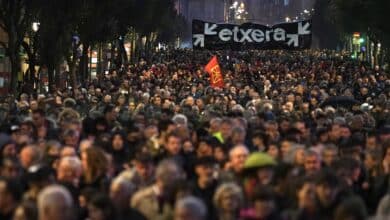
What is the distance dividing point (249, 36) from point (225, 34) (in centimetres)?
106

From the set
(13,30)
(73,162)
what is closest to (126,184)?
(73,162)

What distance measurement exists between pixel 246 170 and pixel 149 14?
2309 inches

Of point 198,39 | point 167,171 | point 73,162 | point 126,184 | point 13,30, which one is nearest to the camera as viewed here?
point 126,184

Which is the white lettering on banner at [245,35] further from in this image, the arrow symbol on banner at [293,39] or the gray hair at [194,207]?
the gray hair at [194,207]

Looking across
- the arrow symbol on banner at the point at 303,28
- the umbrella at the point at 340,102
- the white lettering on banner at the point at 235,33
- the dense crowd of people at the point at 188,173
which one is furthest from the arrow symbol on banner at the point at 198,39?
the dense crowd of people at the point at 188,173

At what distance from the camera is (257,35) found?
4262 cm

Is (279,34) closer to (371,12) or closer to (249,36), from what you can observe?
(249,36)

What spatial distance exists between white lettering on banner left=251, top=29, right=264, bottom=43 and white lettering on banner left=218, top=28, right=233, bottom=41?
0.98 metres

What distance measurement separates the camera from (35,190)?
907 cm

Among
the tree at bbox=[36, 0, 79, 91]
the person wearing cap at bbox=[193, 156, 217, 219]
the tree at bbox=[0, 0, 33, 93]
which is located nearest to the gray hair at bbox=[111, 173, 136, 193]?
the person wearing cap at bbox=[193, 156, 217, 219]

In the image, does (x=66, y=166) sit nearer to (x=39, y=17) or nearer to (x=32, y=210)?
(x=32, y=210)

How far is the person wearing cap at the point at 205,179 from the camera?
9.23 meters

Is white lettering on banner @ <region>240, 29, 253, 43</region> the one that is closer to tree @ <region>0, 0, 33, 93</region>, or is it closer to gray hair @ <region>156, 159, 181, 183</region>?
tree @ <region>0, 0, 33, 93</region>

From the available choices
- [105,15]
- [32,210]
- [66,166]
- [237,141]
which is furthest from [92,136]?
[105,15]
